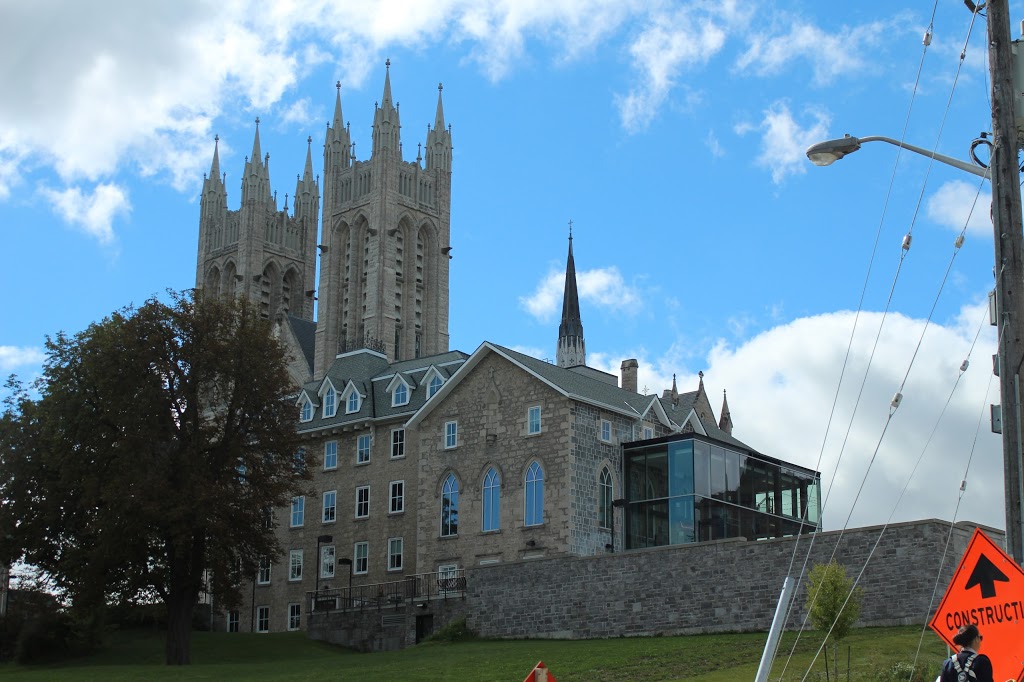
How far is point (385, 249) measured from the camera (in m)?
113

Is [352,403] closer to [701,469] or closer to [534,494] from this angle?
[534,494]

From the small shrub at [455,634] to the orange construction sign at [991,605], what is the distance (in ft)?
103

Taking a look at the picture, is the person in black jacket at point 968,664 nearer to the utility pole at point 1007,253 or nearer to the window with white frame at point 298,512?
the utility pole at point 1007,253

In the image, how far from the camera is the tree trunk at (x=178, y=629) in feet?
148

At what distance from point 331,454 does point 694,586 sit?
86.5 feet

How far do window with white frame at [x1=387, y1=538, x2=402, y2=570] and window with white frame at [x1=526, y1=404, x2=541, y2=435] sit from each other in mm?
9996

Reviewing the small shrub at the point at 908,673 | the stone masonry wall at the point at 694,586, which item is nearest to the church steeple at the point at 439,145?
the stone masonry wall at the point at 694,586

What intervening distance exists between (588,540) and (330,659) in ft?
36.1

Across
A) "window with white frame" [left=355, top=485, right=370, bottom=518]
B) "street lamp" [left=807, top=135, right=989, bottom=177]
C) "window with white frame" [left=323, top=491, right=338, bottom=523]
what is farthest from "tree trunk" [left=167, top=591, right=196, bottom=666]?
"street lamp" [left=807, top=135, right=989, bottom=177]

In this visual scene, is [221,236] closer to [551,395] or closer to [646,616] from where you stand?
[551,395]

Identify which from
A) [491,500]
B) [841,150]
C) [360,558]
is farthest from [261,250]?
[841,150]

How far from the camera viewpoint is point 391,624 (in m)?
50.1

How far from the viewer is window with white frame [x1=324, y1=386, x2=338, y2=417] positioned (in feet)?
209

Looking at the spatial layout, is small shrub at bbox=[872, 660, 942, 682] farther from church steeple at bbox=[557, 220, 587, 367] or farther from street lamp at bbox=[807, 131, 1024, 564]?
church steeple at bbox=[557, 220, 587, 367]
